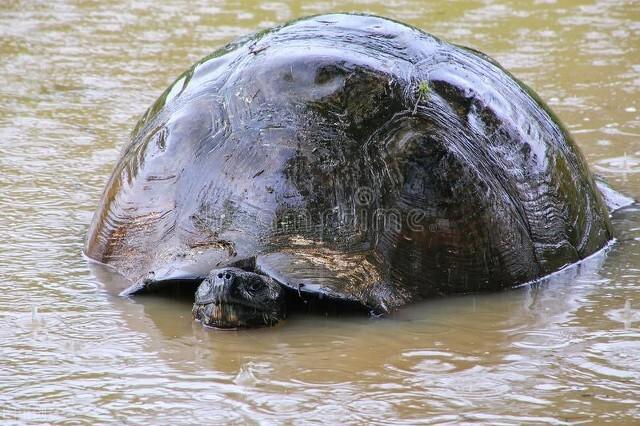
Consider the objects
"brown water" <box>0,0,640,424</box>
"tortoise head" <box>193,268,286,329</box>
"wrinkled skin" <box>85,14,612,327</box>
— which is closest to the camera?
"brown water" <box>0,0,640,424</box>

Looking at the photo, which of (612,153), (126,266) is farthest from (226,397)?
(612,153)

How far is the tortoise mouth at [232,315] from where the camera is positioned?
13.5ft

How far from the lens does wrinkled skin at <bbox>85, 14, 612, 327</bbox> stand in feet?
14.3

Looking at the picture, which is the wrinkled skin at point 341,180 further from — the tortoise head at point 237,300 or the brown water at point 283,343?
the brown water at point 283,343

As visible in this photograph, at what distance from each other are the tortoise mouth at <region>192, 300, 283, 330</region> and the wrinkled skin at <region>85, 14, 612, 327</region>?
0.08ft

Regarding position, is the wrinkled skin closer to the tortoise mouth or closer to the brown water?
the tortoise mouth

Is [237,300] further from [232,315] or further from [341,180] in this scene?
[341,180]

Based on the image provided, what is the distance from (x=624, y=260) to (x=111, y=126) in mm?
3825

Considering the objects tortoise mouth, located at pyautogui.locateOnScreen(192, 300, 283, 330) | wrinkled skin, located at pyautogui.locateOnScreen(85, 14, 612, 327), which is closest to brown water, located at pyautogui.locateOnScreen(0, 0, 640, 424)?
tortoise mouth, located at pyautogui.locateOnScreen(192, 300, 283, 330)

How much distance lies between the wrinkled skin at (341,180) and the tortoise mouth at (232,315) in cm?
2

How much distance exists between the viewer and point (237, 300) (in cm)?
411

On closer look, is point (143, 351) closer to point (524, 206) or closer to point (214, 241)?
point (214, 241)

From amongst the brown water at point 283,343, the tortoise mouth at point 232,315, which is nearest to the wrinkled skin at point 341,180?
the tortoise mouth at point 232,315

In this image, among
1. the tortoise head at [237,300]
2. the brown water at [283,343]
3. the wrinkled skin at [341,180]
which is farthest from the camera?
the wrinkled skin at [341,180]
